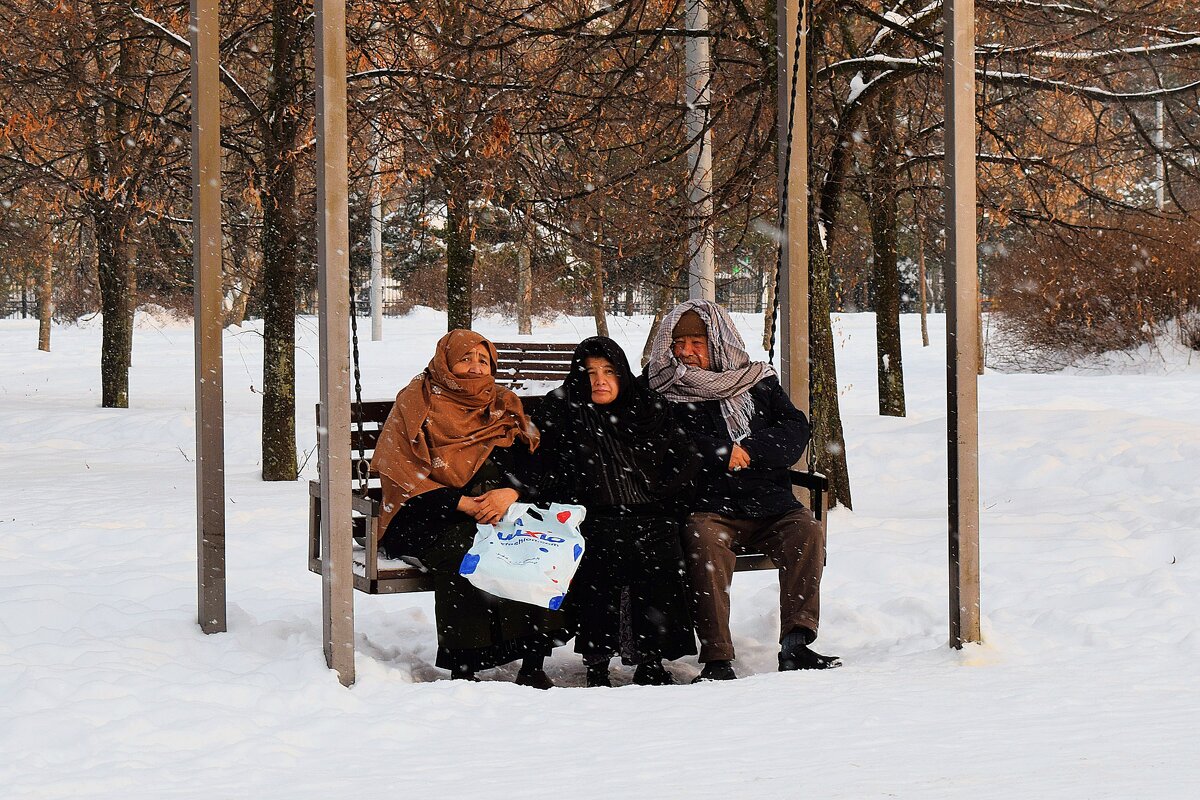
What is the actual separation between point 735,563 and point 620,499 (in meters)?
0.49

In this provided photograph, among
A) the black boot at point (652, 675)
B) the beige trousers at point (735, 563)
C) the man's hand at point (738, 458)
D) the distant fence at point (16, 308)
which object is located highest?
the distant fence at point (16, 308)

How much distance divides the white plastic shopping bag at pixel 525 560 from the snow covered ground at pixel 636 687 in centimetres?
38

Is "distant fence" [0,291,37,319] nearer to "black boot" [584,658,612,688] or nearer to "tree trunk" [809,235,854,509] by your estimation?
"tree trunk" [809,235,854,509]

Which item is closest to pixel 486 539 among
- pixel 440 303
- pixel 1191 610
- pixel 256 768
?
pixel 256 768

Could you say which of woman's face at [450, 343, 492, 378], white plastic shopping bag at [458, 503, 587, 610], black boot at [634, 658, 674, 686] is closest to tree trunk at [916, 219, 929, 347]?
woman's face at [450, 343, 492, 378]

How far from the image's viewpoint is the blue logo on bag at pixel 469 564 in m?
4.88

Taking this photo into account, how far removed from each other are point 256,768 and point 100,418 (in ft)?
39.5

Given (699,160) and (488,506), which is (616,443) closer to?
(488,506)

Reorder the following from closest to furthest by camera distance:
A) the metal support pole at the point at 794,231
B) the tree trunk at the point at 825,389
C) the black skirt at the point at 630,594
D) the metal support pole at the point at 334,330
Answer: the metal support pole at the point at 334,330
the black skirt at the point at 630,594
the metal support pole at the point at 794,231
the tree trunk at the point at 825,389

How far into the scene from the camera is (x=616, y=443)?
524cm

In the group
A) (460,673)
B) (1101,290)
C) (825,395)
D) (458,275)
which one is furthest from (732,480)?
(1101,290)

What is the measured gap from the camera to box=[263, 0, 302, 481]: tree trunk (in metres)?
9.68

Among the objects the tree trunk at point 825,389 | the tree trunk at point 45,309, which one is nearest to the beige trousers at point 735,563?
the tree trunk at point 825,389

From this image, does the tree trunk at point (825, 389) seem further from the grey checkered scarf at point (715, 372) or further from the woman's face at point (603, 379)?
the woman's face at point (603, 379)
